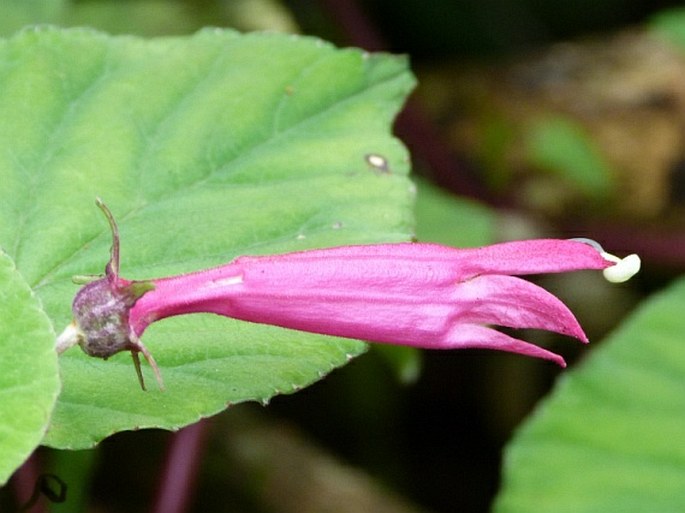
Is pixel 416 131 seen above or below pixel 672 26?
below

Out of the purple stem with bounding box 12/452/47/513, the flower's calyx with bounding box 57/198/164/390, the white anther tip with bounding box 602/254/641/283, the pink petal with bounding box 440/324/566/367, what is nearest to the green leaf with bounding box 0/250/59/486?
the flower's calyx with bounding box 57/198/164/390

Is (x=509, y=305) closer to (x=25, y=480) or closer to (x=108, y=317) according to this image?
(x=108, y=317)

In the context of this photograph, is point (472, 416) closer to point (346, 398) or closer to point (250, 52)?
point (346, 398)

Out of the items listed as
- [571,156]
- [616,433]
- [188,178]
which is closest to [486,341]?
[188,178]

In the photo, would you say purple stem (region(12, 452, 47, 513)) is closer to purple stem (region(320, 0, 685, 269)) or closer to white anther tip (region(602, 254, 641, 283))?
white anther tip (region(602, 254, 641, 283))

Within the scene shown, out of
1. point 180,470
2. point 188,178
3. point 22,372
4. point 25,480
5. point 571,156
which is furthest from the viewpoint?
point 571,156

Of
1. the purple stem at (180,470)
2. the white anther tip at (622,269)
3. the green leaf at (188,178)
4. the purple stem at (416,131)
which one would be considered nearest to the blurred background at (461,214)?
the purple stem at (416,131)

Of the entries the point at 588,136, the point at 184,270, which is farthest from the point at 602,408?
the point at 588,136
